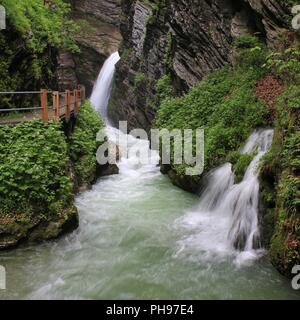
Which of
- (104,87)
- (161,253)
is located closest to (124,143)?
(104,87)

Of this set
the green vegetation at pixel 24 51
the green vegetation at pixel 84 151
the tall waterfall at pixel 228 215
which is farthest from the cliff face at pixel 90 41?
the tall waterfall at pixel 228 215

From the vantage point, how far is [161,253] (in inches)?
342

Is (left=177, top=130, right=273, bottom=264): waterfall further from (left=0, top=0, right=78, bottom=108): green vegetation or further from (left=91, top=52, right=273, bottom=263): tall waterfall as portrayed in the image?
(left=0, top=0, right=78, bottom=108): green vegetation

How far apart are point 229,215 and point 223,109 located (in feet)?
16.2

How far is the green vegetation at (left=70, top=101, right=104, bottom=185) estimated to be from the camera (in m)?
13.3

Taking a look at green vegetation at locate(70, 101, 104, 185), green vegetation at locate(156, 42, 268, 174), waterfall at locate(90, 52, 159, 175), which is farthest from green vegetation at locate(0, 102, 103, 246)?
waterfall at locate(90, 52, 159, 175)

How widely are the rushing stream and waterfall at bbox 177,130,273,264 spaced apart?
0.9 inches

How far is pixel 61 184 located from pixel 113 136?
590 inches

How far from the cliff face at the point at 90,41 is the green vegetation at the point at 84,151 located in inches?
651

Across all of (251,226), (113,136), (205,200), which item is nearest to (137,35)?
(113,136)

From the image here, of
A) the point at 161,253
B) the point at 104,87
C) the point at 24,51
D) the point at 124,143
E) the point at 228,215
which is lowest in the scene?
the point at 161,253

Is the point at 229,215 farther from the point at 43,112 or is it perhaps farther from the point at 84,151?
the point at 84,151
